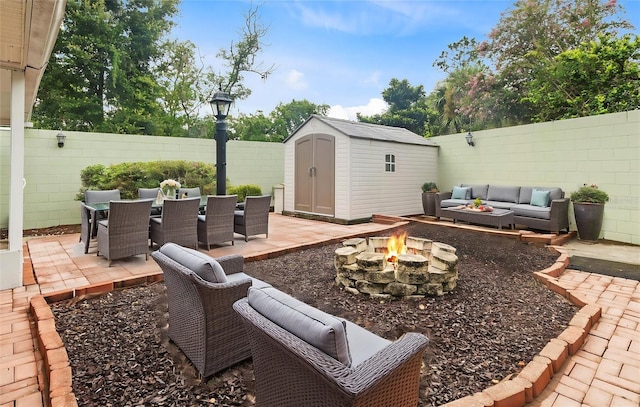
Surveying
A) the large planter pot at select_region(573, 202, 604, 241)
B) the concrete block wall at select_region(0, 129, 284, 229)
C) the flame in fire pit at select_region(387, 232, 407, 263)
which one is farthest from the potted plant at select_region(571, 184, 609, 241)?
the concrete block wall at select_region(0, 129, 284, 229)

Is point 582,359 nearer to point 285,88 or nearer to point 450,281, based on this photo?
point 450,281

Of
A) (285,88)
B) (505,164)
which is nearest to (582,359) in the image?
(505,164)

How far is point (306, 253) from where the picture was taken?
4.61m

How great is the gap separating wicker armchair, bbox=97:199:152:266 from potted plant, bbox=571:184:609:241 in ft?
22.1

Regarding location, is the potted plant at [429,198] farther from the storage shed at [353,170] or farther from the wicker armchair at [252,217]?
the wicker armchair at [252,217]

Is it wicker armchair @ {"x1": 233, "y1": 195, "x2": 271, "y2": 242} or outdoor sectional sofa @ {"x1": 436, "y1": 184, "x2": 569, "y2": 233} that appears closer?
wicker armchair @ {"x1": 233, "y1": 195, "x2": 271, "y2": 242}

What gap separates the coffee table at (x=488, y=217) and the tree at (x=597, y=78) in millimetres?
4562

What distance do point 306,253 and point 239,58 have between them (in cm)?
1246

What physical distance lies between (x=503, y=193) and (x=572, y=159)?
4.48 feet

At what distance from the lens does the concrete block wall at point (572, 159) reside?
5.52 metres

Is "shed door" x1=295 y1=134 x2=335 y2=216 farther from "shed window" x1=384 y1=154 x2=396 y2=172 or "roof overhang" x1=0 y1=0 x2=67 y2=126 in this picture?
"roof overhang" x1=0 y1=0 x2=67 y2=126

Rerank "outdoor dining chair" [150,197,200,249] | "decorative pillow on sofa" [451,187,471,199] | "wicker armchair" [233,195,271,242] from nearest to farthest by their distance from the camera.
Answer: "outdoor dining chair" [150,197,200,249] → "wicker armchair" [233,195,271,242] → "decorative pillow on sofa" [451,187,471,199]

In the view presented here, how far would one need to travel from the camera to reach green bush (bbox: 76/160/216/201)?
664 cm

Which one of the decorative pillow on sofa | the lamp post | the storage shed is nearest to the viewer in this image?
the lamp post
